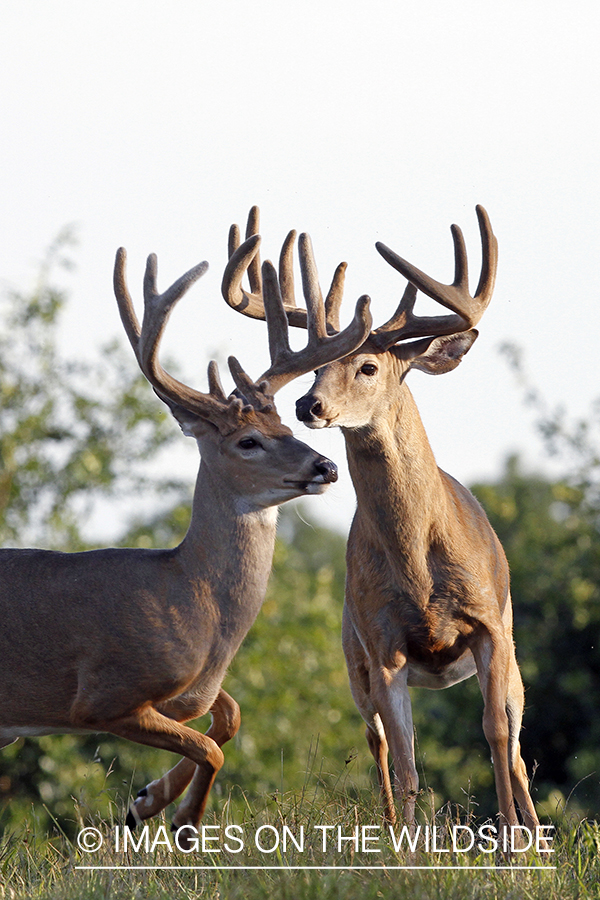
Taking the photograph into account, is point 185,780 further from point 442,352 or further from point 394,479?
point 442,352

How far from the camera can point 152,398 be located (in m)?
15.0

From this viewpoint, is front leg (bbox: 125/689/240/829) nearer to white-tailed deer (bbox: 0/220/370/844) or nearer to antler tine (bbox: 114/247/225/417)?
white-tailed deer (bbox: 0/220/370/844)

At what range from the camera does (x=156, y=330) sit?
19.5 feet

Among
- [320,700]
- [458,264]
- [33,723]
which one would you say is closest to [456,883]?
[33,723]

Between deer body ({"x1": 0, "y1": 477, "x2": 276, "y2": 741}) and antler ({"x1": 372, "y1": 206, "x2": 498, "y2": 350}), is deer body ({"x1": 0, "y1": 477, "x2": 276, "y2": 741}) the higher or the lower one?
the lower one

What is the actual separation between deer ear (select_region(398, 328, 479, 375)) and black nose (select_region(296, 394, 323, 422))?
34.3 inches

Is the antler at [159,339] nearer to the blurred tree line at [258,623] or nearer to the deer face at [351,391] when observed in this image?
the deer face at [351,391]

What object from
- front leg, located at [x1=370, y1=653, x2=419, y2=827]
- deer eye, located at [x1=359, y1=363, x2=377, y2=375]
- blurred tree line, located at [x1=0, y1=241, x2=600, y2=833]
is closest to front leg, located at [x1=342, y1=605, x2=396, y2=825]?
front leg, located at [x1=370, y1=653, x2=419, y2=827]

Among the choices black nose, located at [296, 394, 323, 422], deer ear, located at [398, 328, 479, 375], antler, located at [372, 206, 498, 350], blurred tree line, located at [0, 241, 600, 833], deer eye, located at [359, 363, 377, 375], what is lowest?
blurred tree line, located at [0, 241, 600, 833]

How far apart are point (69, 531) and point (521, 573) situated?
573 centimetres

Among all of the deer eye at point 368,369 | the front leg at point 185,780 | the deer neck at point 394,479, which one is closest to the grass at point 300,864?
the front leg at point 185,780

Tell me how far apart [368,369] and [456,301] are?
2.01ft

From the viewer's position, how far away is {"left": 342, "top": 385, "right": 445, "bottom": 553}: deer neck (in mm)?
6141

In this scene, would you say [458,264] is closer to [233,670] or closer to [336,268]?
[336,268]
